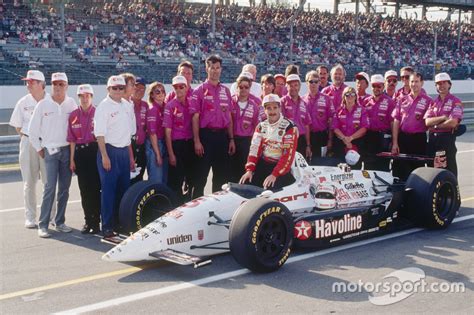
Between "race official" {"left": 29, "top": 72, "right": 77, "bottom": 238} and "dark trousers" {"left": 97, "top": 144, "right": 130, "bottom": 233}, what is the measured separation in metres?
0.63

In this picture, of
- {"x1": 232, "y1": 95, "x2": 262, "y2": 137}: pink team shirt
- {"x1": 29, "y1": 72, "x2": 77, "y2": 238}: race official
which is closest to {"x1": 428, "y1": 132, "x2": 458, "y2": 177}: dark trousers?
{"x1": 232, "y1": 95, "x2": 262, "y2": 137}: pink team shirt

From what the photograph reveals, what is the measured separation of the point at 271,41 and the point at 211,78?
24.2 metres

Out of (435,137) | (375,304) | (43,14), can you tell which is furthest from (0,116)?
(375,304)

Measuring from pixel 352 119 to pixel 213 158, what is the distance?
213 cm

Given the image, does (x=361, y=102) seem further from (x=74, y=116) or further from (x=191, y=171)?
(x=74, y=116)

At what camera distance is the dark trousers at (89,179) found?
716 cm

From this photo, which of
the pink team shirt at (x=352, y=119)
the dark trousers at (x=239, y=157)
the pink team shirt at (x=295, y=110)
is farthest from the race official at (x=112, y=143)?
the pink team shirt at (x=352, y=119)

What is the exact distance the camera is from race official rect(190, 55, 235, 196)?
7.84 metres

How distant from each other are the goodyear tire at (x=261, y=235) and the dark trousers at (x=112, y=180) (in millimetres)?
1833

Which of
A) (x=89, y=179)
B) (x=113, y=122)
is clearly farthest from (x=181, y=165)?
(x=113, y=122)

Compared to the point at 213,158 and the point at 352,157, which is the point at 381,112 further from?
the point at 213,158

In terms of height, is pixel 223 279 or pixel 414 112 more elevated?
pixel 414 112

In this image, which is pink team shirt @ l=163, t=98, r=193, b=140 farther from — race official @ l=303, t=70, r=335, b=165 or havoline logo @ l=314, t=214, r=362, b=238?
havoline logo @ l=314, t=214, r=362, b=238

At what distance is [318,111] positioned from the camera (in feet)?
29.3
